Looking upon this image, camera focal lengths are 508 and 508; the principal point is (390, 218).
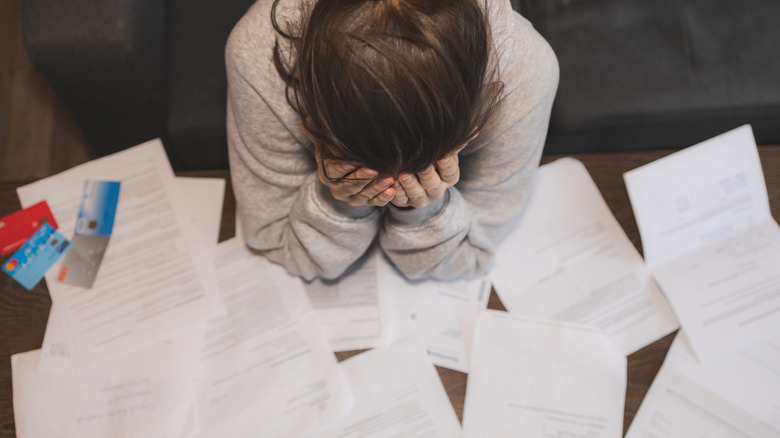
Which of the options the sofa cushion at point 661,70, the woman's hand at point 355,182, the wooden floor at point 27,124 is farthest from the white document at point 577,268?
the wooden floor at point 27,124

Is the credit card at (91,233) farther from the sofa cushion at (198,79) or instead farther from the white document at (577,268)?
the white document at (577,268)

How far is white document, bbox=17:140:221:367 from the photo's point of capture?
2.61 ft

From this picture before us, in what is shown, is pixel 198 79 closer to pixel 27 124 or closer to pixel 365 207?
pixel 365 207

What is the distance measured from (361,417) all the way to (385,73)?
536mm

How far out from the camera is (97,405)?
758mm

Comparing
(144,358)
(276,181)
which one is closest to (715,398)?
(276,181)

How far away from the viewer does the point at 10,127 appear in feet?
4.86

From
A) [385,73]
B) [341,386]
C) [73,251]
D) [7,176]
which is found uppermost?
[385,73]

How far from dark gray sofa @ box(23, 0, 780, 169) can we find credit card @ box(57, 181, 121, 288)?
0.61ft

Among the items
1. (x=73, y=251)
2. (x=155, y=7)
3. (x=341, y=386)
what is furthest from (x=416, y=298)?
(x=155, y=7)

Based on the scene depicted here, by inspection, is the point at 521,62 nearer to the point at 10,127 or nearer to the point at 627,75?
the point at 627,75

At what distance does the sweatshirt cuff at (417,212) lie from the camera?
0.72 meters

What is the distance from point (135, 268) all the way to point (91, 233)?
0.10 m

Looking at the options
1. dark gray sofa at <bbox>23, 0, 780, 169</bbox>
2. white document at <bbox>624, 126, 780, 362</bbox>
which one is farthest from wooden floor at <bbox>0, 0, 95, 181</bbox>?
white document at <bbox>624, 126, 780, 362</bbox>
